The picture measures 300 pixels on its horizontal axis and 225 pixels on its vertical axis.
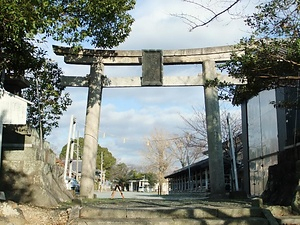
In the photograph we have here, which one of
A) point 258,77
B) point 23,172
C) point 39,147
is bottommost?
point 23,172

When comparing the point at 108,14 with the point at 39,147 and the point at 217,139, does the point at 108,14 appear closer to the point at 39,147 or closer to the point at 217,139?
the point at 39,147

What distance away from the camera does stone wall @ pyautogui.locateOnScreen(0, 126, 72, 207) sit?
7.87m

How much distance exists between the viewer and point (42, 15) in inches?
260

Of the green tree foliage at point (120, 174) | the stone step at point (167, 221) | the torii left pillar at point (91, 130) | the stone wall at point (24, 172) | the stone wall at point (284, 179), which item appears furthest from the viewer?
the green tree foliage at point (120, 174)

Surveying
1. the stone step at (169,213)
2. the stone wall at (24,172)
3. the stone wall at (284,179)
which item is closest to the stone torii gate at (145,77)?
the stone wall at (284,179)

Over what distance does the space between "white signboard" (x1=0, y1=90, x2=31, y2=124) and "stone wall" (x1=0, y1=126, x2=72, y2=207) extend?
0.86 m

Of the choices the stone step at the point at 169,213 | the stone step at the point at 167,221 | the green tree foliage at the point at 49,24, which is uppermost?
the green tree foliage at the point at 49,24

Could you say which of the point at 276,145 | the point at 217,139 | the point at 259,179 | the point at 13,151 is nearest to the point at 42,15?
the point at 13,151

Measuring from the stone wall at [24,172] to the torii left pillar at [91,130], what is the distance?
4.08 m

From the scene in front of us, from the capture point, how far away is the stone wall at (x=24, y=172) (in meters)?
7.87

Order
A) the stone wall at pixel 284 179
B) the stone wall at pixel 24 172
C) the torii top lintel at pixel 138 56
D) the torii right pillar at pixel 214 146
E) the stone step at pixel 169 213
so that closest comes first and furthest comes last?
1. the stone step at pixel 169 213
2. the stone wall at pixel 24 172
3. the stone wall at pixel 284 179
4. the torii right pillar at pixel 214 146
5. the torii top lintel at pixel 138 56

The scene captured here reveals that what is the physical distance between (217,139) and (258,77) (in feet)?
19.0

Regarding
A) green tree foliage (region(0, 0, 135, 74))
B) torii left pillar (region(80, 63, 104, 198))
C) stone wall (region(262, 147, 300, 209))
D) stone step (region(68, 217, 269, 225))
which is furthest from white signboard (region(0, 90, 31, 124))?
stone wall (region(262, 147, 300, 209))

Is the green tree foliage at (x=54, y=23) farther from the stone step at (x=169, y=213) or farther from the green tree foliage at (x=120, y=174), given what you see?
the green tree foliage at (x=120, y=174)
